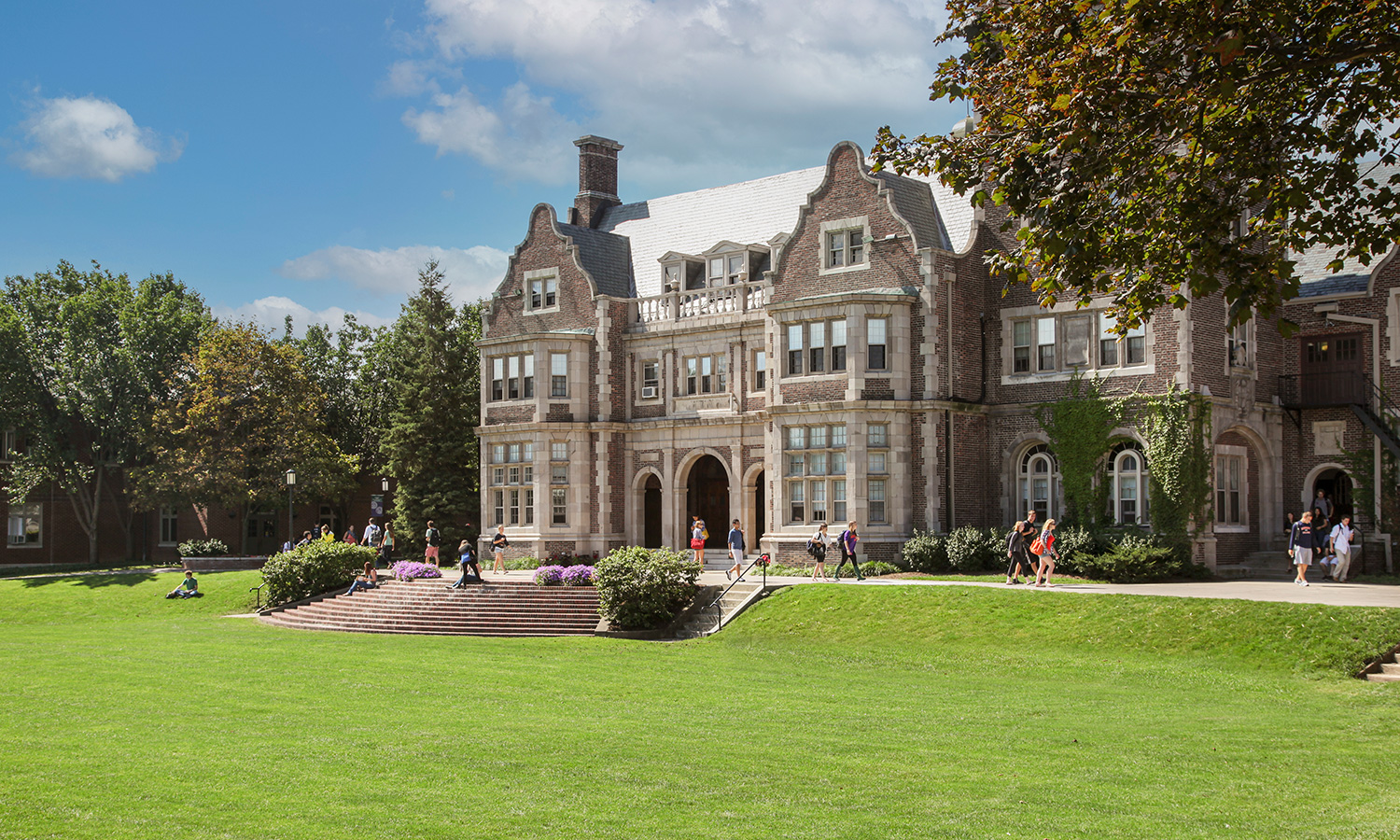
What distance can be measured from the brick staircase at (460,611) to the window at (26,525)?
2938cm

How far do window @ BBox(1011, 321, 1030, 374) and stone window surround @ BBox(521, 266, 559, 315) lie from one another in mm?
15728

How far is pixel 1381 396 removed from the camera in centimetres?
3350

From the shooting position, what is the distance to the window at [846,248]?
35781mm

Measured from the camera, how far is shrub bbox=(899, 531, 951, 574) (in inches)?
1299

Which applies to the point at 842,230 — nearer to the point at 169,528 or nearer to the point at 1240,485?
the point at 1240,485

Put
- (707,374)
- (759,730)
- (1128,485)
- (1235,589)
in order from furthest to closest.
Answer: (707,374) → (1128,485) → (1235,589) → (759,730)

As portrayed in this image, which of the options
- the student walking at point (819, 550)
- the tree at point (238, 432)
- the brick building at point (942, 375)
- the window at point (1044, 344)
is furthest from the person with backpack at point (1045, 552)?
the tree at point (238, 432)

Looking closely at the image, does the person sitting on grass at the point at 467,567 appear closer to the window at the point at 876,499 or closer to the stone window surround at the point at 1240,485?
the window at the point at 876,499

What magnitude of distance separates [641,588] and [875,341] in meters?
10.2

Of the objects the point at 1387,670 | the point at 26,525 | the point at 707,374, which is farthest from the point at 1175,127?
the point at 26,525

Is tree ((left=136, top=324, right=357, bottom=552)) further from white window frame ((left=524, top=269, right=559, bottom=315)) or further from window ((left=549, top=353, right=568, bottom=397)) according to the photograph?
window ((left=549, top=353, right=568, bottom=397))

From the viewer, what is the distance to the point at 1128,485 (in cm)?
3297

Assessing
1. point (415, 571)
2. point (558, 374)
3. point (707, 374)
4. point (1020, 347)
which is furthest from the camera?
point (558, 374)

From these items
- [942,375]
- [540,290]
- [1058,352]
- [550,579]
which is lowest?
[550,579]
